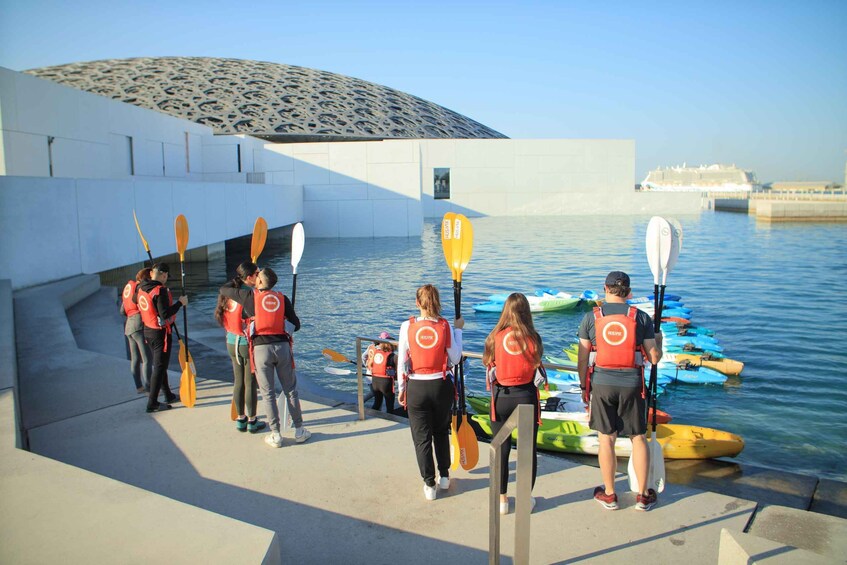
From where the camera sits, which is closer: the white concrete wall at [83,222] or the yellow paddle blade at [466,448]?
the yellow paddle blade at [466,448]

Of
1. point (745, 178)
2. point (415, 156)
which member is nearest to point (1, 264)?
point (415, 156)

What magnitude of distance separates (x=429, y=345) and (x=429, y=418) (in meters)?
0.54

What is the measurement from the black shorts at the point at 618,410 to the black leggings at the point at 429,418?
1002mm

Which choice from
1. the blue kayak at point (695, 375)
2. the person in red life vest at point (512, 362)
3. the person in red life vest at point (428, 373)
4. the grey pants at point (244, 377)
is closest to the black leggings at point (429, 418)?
the person in red life vest at point (428, 373)

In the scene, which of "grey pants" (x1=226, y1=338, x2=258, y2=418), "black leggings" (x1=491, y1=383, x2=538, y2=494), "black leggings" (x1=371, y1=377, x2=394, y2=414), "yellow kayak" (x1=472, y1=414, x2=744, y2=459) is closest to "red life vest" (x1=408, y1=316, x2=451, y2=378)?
"black leggings" (x1=491, y1=383, x2=538, y2=494)

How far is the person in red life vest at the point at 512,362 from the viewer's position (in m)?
4.18

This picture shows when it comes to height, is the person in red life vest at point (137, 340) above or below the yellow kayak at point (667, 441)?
above

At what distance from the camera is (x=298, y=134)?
44.7 meters

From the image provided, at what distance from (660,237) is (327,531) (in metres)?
3.23

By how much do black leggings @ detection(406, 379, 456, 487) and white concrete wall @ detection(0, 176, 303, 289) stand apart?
7735mm

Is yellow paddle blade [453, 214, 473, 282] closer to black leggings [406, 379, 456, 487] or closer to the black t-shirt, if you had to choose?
black leggings [406, 379, 456, 487]

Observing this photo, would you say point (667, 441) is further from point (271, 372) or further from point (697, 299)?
point (697, 299)

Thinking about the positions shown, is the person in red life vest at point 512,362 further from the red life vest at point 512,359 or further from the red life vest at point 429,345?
the red life vest at point 429,345

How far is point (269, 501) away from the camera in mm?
4422
